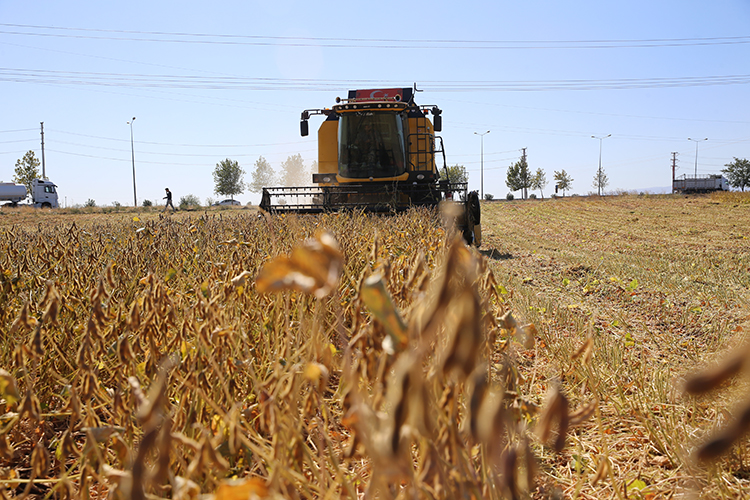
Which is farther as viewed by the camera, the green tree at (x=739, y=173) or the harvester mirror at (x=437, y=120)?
the green tree at (x=739, y=173)

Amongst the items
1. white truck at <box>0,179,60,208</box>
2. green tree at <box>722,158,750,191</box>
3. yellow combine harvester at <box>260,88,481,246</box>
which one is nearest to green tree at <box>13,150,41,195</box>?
white truck at <box>0,179,60,208</box>

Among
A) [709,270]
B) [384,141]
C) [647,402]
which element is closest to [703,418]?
[647,402]

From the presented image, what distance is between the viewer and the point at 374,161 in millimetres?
11344

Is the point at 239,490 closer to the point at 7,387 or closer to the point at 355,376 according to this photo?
the point at 355,376

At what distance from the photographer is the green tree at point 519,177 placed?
72.8 meters

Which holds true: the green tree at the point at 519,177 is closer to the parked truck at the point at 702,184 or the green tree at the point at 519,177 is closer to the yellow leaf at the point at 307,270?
the parked truck at the point at 702,184

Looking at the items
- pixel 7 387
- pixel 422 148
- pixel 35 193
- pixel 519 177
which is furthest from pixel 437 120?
pixel 519 177

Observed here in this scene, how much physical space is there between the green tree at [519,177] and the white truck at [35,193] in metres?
56.7

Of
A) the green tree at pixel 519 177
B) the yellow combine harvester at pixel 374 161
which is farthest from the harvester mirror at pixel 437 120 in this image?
the green tree at pixel 519 177

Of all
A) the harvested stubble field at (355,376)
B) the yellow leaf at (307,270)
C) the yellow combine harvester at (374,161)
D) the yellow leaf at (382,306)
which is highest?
the yellow combine harvester at (374,161)

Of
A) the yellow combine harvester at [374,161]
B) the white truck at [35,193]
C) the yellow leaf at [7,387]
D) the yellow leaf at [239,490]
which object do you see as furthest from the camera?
the white truck at [35,193]

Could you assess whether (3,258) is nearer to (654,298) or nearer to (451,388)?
(451,388)

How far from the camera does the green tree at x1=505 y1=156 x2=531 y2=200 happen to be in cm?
7275

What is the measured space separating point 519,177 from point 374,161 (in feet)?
216
